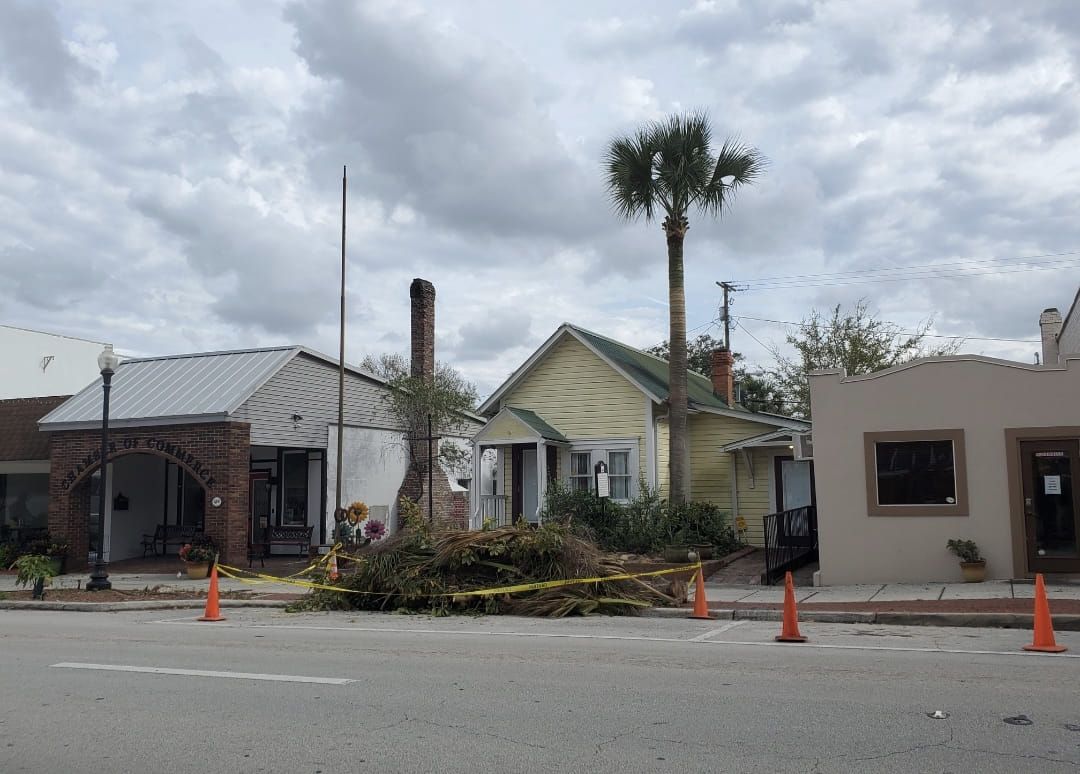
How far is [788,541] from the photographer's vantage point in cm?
1820

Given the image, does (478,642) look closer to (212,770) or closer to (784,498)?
(212,770)

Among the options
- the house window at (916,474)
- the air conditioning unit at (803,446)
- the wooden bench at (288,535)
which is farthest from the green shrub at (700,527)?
the wooden bench at (288,535)

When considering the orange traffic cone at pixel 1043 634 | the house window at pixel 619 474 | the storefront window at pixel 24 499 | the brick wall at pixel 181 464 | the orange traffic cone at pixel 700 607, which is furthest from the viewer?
the storefront window at pixel 24 499

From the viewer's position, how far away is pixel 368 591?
15156 mm

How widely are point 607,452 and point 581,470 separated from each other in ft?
2.82

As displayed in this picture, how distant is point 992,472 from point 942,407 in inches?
48.7

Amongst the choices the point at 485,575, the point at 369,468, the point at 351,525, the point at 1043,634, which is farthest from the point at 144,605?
the point at 1043,634

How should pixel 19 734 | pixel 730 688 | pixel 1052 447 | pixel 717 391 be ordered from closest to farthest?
1. pixel 19 734
2. pixel 730 688
3. pixel 1052 447
4. pixel 717 391

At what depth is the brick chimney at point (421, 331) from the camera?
27.1 meters

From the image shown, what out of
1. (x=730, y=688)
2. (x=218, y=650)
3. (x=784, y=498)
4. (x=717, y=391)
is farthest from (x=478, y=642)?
(x=717, y=391)

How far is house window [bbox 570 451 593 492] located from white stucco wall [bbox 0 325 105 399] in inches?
1099

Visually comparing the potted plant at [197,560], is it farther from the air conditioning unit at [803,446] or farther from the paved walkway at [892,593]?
the air conditioning unit at [803,446]

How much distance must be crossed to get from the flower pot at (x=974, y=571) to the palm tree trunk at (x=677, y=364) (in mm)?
6464

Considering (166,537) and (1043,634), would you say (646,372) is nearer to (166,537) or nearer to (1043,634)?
(166,537)
